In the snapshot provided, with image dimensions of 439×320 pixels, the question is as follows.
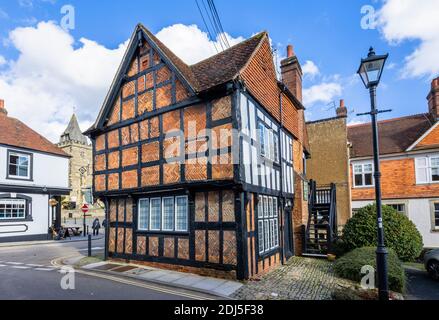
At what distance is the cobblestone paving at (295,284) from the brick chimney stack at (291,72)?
8.89 metres

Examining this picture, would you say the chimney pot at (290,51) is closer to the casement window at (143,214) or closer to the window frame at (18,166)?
the casement window at (143,214)

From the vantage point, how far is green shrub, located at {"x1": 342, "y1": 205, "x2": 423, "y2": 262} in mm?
11859

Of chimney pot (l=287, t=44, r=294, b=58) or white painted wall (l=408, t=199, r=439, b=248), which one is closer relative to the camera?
chimney pot (l=287, t=44, r=294, b=58)

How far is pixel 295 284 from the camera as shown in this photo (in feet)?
28.3

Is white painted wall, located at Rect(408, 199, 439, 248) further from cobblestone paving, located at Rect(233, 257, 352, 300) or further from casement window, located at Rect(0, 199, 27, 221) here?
casement window, located at Rect(0, 199, 27, 221)

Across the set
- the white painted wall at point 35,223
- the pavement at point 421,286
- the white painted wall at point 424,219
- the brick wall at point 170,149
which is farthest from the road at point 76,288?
the white painted wall at point 424,219

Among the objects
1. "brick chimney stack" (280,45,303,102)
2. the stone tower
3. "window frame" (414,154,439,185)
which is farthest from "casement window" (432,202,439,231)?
the stone tower

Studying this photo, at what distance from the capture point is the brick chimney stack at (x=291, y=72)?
50.3 feet

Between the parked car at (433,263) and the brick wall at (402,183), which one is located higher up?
the brick wall at (402,183)

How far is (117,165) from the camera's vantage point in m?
12.3

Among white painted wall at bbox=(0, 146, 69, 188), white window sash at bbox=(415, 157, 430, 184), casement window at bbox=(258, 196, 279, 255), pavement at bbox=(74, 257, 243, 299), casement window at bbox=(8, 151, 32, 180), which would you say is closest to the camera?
pavement at bbox=(74, 257, 243, 299)

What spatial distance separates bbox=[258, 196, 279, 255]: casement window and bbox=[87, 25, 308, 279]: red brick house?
4 centimetres

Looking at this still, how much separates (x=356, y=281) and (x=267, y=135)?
5.87 m

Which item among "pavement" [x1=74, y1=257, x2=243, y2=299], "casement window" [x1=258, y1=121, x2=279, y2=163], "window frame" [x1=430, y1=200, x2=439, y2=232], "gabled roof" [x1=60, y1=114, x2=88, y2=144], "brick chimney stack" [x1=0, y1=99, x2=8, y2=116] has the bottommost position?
"pavement" [x1=74, y1=257, x2=243, y2=299]
